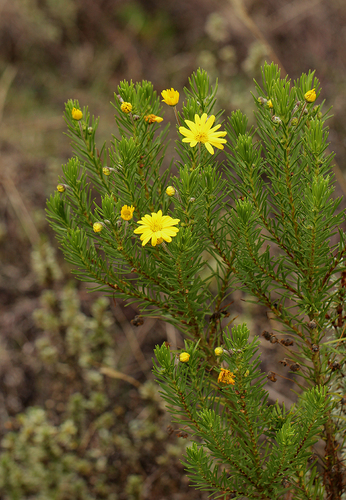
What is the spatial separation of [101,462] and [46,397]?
1.78ft

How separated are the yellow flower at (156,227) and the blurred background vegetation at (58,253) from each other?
280 mm

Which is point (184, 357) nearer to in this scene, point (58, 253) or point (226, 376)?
point (226, 376)

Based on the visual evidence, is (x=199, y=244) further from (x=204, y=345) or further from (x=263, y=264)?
(x=204, y=345)

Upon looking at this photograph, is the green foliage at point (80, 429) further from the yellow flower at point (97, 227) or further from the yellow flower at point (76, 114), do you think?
the yellow flower at point (76, 114)

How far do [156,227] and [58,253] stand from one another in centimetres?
207

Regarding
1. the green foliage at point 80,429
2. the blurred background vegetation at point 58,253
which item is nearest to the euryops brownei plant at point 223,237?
the blurred background vegetation at point 58,253

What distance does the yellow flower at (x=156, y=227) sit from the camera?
82cm

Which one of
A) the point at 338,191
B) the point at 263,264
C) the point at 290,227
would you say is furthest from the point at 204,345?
the point at 338,191

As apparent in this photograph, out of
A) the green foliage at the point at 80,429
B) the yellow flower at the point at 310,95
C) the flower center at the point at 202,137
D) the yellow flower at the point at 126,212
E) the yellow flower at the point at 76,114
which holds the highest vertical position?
the yellow flower at the point at 310,95

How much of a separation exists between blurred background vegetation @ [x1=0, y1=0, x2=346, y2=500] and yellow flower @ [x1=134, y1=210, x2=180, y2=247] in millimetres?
280

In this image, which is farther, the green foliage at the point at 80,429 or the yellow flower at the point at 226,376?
the green foliage at the point at 80,429

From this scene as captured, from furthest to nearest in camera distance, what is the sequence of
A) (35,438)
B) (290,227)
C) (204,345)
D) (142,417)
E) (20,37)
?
(20,37) → (142,417) → (35,438) → (204,345) → (290,227)

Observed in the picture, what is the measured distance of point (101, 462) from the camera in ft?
6.70

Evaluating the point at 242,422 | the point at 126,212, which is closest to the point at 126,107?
the point at 126,212
